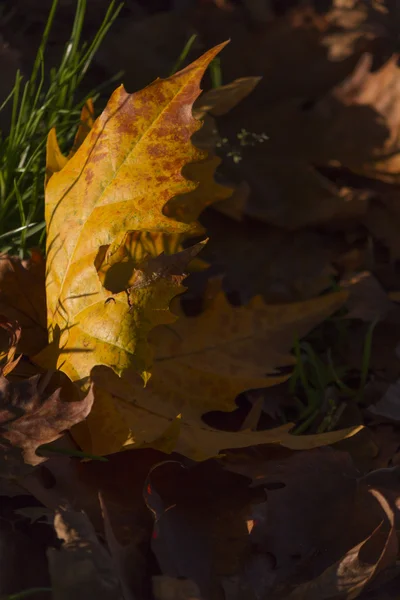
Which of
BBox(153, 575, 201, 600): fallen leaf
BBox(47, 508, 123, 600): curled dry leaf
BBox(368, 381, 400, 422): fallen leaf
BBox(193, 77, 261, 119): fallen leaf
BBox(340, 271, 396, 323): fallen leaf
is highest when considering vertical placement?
BBox(193, 77, 261, 119): fallen leaf

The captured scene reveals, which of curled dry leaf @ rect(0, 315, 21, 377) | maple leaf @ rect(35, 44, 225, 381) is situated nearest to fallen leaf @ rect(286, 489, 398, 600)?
maple leaf @ rect(35, 44, 225, 381)

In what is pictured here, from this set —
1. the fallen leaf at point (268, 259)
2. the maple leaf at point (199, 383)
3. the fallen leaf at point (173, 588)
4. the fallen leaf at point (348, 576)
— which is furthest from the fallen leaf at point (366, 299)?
the fallen leaf at point (173, 588)

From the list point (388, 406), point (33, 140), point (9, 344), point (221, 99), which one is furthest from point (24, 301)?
point (388, 406)

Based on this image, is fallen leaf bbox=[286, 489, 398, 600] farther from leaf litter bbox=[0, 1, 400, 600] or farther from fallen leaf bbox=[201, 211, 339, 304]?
fallen leaf bbox=[201, 211, 339, 304]

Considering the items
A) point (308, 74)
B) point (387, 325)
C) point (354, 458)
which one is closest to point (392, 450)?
point (354, 458)

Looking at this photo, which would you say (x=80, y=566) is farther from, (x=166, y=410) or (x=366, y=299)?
(x=366, y=299)
